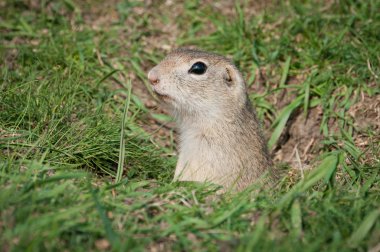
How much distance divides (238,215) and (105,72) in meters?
3.54

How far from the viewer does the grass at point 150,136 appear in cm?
385

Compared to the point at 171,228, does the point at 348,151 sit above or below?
→ below

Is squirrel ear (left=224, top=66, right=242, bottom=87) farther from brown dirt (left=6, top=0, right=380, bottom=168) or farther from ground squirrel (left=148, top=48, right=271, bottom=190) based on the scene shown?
brown dirt (left=6, top=0, right=380, bottom=168)

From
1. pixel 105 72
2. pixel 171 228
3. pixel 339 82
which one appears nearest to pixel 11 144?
pixel 171 228

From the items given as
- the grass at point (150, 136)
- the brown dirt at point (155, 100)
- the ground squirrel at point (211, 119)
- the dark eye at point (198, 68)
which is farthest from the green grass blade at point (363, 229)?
the dark eye at point (198, 68)

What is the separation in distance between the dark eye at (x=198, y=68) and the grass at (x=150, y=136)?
694mm

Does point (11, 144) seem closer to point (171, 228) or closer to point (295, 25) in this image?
point (171, 228)

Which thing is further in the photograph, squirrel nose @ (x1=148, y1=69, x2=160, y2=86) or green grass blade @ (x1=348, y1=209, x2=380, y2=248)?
squirrel nose @ (x1=148, y1=69, x2=160, y2=86)

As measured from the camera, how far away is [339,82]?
7086mm

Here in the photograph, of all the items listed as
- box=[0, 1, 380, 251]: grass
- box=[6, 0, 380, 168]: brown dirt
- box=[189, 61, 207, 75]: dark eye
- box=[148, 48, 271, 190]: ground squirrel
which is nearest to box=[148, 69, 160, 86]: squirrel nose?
box=[148, 48, 271, 190]: ground squirrel

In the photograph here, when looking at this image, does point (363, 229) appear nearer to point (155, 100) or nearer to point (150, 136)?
point (150, 136)

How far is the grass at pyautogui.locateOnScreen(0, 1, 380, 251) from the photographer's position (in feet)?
12.6

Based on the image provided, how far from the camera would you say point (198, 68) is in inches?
227

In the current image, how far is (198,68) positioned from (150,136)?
1030 mm
